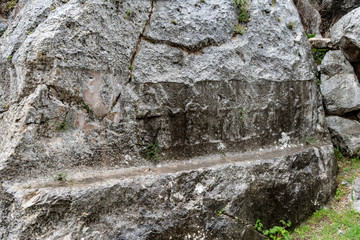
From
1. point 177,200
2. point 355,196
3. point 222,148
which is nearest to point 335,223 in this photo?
point 355,196

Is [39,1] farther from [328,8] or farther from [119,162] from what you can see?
[328,8]

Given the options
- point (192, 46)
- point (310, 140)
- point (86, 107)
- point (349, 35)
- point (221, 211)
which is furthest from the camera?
point (349, 35)

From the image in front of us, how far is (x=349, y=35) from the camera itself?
5184 mm

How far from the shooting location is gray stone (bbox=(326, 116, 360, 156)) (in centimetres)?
521

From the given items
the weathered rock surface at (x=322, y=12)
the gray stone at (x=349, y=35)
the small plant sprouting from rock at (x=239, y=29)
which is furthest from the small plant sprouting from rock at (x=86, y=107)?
the weathered rock surface at (x=322, y=12)

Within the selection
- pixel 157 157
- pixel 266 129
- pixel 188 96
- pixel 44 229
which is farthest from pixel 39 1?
pixel 266 129

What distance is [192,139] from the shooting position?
12.0 feet

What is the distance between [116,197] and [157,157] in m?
0.75

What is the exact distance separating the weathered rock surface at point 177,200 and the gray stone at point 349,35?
100 inches

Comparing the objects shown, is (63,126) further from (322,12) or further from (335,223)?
(322,12)

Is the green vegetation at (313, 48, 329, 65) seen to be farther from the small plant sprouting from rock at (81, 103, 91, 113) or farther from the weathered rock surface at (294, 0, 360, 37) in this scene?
the small plant sprouting from rock at (81, 103, 91, 113)

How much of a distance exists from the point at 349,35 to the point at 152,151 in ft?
14.8

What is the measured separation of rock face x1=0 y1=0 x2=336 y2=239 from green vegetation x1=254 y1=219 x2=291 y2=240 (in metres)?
0.11

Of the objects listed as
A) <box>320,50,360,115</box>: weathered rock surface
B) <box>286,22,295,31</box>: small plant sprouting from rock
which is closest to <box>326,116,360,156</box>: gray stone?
<box>320,50,360,115</box>: weathered rock surface
